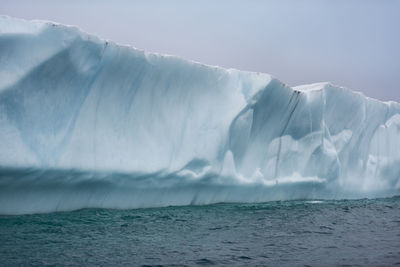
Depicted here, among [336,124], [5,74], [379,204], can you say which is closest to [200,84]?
[5,74]

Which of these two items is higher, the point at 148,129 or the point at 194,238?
the point at 148,129

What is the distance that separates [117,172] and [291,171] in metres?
3.95

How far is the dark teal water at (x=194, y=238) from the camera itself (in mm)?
3877

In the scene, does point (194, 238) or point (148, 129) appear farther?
point (148, 129)

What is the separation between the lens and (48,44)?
16.3 ft

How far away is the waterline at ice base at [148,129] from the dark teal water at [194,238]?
1.40 ft

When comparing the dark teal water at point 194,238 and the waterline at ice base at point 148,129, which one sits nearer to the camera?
the dark teal water at point 194,238

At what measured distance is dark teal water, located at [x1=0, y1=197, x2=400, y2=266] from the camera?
3.88 meters

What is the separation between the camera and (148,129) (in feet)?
20.2

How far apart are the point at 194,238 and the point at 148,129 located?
199 centimetres

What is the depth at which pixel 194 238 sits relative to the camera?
476cm

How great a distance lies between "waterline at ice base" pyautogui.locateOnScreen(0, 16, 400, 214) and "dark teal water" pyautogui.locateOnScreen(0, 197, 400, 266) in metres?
0.43

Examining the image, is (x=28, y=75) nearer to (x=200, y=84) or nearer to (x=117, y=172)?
(x=117, y=172)

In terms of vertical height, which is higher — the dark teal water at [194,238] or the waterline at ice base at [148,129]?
the waterline at ice base at [148,129]
